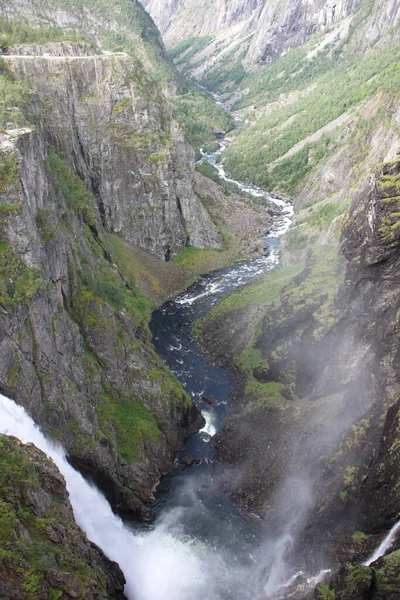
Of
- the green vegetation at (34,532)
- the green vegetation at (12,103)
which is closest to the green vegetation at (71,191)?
the green vegetation at (12,103)

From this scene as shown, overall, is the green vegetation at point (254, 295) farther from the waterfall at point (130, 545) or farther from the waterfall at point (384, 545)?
the waterfall at point (384, 545)

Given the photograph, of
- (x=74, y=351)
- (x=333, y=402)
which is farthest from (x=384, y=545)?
(x=74, y=351)

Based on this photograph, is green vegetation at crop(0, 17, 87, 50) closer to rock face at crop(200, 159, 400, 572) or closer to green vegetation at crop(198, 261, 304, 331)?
green vegetation at crop(198, 261, 304, 331)

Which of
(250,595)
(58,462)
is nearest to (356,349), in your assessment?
(250,595)

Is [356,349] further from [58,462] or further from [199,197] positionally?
[199,197]

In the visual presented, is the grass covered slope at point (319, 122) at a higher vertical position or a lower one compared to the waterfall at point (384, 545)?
higher

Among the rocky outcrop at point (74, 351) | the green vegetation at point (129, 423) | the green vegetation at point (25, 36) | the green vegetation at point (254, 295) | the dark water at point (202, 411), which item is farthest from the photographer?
the green vegetation at point (25, 36)

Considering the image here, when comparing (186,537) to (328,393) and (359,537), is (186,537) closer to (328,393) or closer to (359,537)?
(359,537)

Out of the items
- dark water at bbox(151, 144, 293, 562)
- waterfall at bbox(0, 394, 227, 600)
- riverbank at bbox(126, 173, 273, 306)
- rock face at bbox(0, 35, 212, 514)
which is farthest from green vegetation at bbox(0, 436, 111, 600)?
riverbank at bbox(126, 173, 273, 306)
